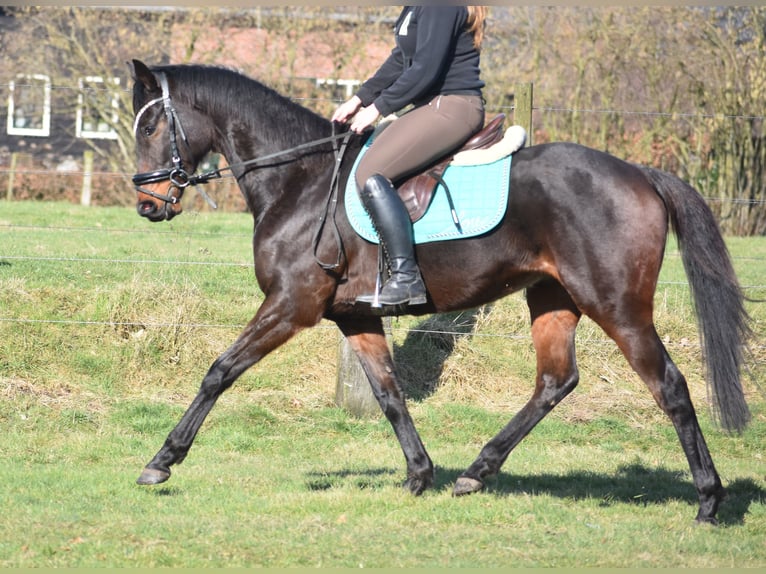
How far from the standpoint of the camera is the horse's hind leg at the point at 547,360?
6398mm

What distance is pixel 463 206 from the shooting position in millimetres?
5910

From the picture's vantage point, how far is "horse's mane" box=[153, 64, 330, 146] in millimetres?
6262

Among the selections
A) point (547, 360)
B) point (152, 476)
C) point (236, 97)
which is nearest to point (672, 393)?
point (547, 360)

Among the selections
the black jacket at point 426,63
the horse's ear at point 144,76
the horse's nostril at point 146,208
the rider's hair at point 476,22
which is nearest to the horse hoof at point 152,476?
the horse's nostril at point 146,208

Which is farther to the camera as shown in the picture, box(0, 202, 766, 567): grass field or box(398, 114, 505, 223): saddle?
box(398, 114, 505, 223): saddle

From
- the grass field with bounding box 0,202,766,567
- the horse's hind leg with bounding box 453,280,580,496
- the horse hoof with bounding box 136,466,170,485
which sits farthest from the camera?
the horse's hind leg with bounding box 453,280,580,496

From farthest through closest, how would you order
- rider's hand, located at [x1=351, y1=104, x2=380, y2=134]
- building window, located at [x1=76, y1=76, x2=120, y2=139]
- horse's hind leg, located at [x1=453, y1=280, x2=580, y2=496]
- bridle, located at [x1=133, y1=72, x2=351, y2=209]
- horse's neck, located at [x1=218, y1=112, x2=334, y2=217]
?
1. building window, located at [x1=76, y1=76, x2=120, y2=139]
2. horse's hind leg, located at [x1=453, y1=280, x2=580, y2=496]
3. horse's neck, located at [x1=218, y1=112, x2=334, y2=217]
4. bridle, located at [x1=133, y1=72, x2=351, y2=209]
5. rider's hand, located at [x1=351, y1=104, x2=380, y2=134]

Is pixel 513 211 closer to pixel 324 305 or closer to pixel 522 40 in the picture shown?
pixel 324 305

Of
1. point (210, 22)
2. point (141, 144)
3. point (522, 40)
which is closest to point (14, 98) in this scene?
point (210, 22)

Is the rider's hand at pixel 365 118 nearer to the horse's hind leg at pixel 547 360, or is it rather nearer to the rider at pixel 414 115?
the rider at pixel 414 115

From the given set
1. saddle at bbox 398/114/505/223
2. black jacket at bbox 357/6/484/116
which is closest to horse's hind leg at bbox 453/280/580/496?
saddle at bbox 398/114/505/223

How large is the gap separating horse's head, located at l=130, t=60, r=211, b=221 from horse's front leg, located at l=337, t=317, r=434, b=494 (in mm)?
1346

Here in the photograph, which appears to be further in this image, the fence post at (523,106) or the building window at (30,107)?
the building window at (30,107)

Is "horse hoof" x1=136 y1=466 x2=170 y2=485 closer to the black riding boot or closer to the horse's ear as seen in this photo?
the black riding boot
